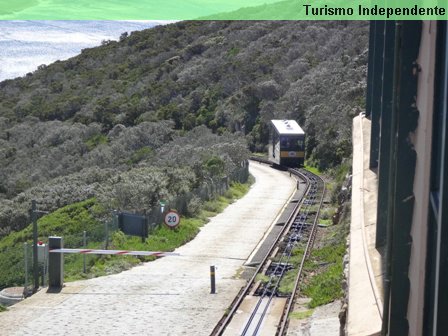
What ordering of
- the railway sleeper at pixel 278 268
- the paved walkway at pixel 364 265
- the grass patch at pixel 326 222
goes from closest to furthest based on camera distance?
the paved walkway at pixel 364 265 < the railway sleeper at pixel 278 268 < the grass patch at pixel 326 222

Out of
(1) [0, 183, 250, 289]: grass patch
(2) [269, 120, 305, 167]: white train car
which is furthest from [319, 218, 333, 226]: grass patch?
(2) [269, 120, 305, 167]: white train car

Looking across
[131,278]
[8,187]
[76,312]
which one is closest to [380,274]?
[76,312]

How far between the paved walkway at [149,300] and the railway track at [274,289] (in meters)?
0.32

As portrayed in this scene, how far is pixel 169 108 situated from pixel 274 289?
4910 cm

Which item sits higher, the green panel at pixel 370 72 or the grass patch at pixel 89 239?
the green panel at pixel 370 72

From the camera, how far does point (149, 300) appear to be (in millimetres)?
16078

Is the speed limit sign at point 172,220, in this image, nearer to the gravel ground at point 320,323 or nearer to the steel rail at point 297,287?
the steel rail at point 297,287

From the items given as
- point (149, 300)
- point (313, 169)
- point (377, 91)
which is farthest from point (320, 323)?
point (313, 169)

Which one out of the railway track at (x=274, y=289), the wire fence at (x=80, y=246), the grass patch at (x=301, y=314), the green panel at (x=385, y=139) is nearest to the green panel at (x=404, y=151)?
the green panel at (x=385, y=139)

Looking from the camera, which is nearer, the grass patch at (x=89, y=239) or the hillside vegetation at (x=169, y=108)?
the grass patch at (x=89, y=239)

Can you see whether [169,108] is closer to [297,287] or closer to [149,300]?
[297,287]

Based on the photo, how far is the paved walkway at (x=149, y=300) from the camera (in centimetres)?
1404

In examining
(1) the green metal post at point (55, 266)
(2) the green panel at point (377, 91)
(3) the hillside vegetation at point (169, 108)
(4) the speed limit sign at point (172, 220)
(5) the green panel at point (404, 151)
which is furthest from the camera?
(3) the hillside vegetation at point (169, 108)

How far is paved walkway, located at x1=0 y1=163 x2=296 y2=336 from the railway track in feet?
1.05
